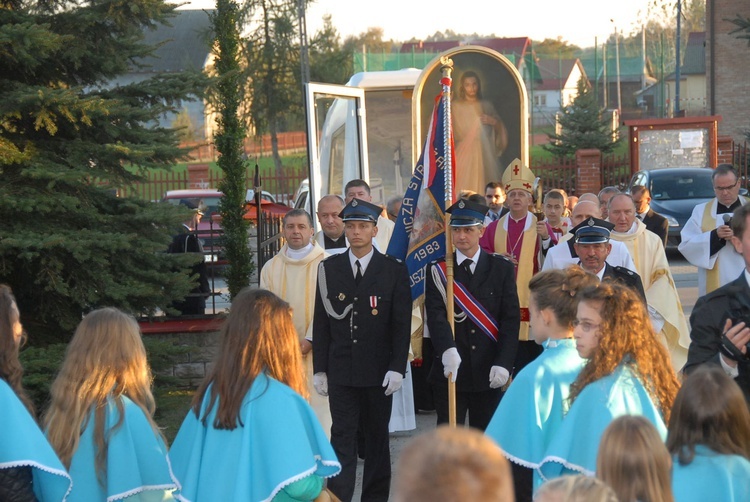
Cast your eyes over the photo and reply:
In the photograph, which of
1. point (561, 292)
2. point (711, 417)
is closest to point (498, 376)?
point (561, 292)

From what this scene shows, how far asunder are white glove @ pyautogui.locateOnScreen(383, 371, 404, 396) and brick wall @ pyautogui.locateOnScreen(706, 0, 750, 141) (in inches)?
1361

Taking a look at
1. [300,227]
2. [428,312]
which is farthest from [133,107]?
[428,312]

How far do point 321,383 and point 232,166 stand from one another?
446 centimetres

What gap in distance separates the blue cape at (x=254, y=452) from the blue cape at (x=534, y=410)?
0.89 metres

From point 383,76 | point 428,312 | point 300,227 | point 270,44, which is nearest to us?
point 428,312

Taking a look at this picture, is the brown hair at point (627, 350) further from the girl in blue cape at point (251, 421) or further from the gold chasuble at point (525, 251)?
the gold chasuble at point (525, 251)

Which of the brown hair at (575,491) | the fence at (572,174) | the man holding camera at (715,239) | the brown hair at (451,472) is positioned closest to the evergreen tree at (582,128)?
the fence at (572,174)

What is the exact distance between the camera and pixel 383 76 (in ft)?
51.6

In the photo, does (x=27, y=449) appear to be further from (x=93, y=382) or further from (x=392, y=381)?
(x=392, y=381)

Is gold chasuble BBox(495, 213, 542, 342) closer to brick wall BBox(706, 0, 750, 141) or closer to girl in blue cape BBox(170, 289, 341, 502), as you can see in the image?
girl in blue cape BBox(170, 289, 341, 502)

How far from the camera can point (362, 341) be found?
662 cm

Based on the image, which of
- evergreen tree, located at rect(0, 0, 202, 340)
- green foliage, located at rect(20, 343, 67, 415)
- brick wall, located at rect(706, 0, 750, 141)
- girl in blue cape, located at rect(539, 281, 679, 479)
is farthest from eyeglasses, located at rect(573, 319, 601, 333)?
brick wall, located at rect(706, 0, 750, 141)

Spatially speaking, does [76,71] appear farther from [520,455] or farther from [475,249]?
[520,455]

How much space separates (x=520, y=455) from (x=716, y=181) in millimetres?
5177
